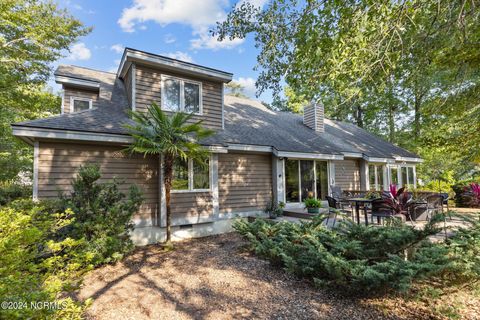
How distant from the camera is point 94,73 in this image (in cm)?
988

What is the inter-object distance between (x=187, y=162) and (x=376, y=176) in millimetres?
10577

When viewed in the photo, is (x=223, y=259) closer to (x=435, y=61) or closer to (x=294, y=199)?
(x=294, y=199)

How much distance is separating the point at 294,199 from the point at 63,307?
930cm

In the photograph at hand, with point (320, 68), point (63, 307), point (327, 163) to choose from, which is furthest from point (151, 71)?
point (327, 163)

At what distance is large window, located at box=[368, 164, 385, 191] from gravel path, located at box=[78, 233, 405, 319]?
10.0 metres

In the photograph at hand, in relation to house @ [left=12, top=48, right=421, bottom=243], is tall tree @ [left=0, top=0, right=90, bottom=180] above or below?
above

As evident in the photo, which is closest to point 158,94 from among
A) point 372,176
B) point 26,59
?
point 26,59

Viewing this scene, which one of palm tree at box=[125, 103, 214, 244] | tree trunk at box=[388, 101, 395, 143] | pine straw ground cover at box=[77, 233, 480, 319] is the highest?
tree trunk at box=[388, 101, 395, 143]

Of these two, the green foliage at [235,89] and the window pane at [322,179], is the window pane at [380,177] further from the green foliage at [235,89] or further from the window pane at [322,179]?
the green foliage at [235,89]

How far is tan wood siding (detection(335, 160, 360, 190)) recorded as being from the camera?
462 inches

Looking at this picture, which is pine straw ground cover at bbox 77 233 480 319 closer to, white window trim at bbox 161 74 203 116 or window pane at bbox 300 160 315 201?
white window trim at bbox 161 74 203 116

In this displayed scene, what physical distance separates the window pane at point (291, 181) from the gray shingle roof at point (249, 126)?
2.62 feet

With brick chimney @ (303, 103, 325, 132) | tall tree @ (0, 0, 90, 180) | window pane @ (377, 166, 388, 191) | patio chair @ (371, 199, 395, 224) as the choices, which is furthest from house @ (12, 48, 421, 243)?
tall tree @ (0, 0, 90, 180)

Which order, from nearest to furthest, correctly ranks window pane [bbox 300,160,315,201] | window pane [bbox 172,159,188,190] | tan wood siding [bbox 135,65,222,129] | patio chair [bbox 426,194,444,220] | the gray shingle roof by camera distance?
patio chair [bbox 426,194,444,220] < the gray shingle roof < window pane [bbox 172,159,188,190] < tan wood siding [bbox 135,65,222,129] < window pane [bbox 300,160,315,201]
